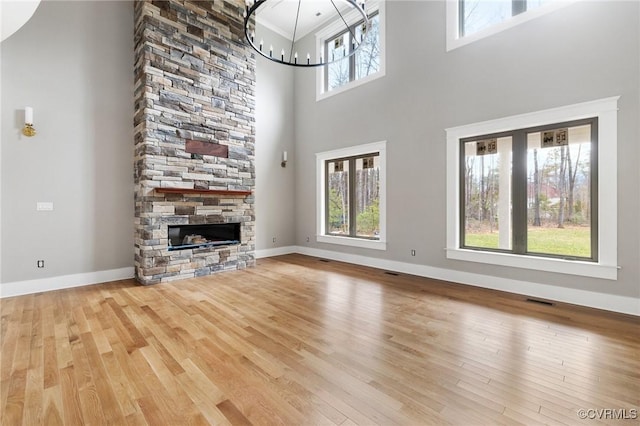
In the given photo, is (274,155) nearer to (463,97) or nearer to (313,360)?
(463,97)

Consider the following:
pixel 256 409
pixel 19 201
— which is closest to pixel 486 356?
pixel 256 409

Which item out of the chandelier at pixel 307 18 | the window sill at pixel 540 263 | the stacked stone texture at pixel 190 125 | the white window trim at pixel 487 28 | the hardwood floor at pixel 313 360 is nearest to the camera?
the hardwood floor at pixel 313 360

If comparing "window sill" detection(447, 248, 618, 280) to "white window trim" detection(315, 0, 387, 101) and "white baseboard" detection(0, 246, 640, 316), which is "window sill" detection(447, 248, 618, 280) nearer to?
"white baseboard" detection(0, 246, 640, 316)

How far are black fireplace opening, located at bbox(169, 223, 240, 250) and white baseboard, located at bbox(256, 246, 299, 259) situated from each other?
1.09 metres

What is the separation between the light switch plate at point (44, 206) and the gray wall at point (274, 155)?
3.39 metres

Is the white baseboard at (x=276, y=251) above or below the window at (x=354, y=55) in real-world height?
below

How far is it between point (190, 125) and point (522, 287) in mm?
5520

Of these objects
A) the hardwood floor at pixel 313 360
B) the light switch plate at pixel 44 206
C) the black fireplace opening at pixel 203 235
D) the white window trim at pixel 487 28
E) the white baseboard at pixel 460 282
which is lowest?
the hardwood floor at pixel 313 360

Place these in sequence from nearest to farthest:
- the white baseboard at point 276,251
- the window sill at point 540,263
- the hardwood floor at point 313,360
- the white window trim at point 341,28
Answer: the hardwood floor at point 313,360
the window sill at point 540,263
the white window trim at point 341,28
the white baseboard at point 276,251

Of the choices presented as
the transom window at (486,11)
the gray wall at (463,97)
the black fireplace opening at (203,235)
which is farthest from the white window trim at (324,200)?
the transom window at (486,11)

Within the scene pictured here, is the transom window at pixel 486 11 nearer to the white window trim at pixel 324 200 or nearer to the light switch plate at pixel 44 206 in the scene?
the white window trim at pixel 324 200

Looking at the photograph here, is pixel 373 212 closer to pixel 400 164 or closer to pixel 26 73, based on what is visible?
pixel 400 164

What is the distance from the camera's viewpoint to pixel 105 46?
175 inches

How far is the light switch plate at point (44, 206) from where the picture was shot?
3893 mm
